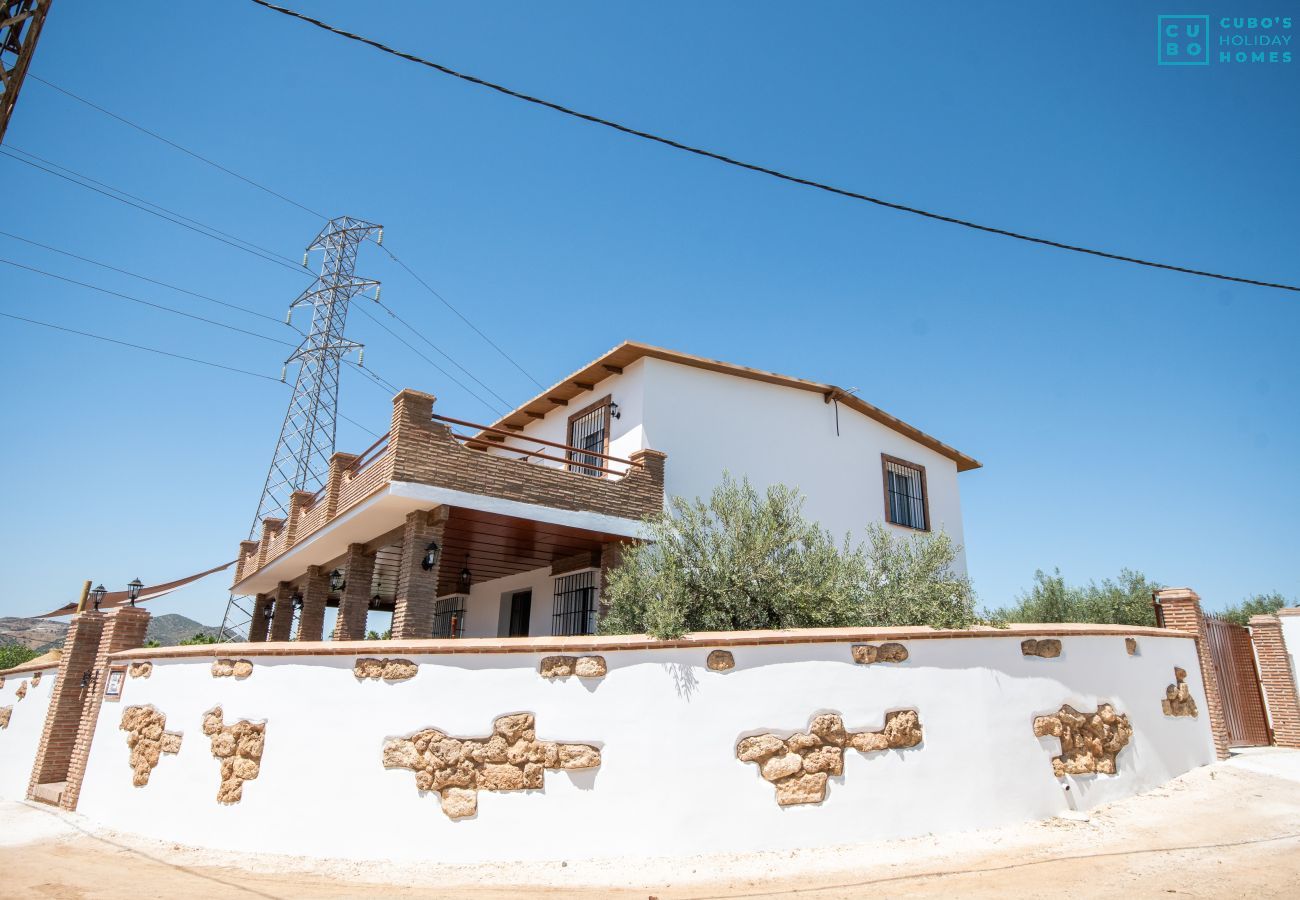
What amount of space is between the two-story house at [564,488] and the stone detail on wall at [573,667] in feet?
12.8

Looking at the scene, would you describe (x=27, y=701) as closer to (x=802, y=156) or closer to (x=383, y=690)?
(x=383, y=690)

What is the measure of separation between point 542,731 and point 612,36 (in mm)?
7415

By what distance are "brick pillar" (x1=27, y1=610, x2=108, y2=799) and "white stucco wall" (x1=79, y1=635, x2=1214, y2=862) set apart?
17.4ft

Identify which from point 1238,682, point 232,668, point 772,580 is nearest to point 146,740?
point 232,668

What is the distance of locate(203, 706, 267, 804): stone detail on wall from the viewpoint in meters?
6.59

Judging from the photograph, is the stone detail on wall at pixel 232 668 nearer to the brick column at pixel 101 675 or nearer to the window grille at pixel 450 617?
the brick column at pixel 101 675

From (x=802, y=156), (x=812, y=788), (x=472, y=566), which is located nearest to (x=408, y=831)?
(x=812, y=788)

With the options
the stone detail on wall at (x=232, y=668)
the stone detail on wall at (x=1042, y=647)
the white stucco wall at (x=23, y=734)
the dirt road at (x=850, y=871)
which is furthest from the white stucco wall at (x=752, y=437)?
the white stucco wall at (x=23, y=734)

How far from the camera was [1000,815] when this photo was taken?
6402 mm

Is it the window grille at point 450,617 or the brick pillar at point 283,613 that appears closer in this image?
the brick pillar at point 283,613

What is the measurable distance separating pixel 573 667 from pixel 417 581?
5054 mm

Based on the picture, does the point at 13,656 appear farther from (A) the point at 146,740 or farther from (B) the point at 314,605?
(A) the point at 146,740

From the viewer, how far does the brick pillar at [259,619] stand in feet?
62.8

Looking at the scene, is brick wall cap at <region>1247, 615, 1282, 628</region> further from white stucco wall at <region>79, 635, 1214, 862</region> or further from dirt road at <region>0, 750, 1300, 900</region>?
white stucco wall at <region>79, 635, 1214, 862</region>
